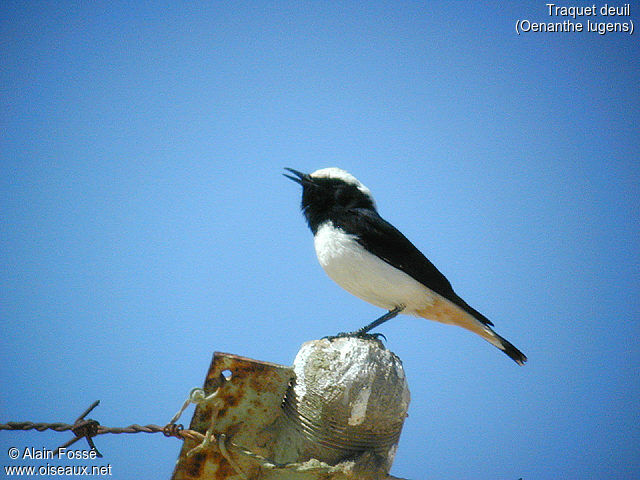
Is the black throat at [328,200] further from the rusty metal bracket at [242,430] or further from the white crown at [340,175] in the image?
the rusty metal bracket at [242,430]

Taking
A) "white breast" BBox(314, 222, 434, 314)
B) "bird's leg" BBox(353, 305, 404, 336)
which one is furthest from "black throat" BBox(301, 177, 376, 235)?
"bird's leg" BBox(353, 305, 404, 336)

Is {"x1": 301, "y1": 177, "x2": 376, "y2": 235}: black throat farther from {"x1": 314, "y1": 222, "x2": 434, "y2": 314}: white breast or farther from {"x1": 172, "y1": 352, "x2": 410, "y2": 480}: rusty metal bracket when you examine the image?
{"x1": 172, "y1": 352, "x2": 410, "y2": 480}: rusty metal bracket

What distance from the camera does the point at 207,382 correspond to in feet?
6.57

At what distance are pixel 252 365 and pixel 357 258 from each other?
234 cm

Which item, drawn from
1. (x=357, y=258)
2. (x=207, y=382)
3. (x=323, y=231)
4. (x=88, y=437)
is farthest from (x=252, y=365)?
(x=323, y=231)

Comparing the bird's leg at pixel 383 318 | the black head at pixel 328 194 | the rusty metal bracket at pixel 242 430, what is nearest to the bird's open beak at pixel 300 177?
the black head at pixel 328 194

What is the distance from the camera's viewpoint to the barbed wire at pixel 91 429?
6.34ft

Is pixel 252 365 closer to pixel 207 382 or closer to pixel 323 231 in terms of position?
pixel 207 382

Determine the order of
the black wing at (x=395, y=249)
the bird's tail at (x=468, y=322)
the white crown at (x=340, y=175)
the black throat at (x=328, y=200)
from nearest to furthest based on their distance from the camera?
the black wing at (x=395, y=249) → the bird's tail at (x=468, y=322) → the black throat at (x=328, y=200) → the white crown at (x=340, y=175)

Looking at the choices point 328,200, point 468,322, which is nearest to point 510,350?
point 468,322

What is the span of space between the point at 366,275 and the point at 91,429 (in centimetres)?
268

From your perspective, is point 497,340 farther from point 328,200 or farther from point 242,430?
point 242,430

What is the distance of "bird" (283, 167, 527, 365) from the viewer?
4.30 meters

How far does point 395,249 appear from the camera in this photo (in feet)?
15.2
